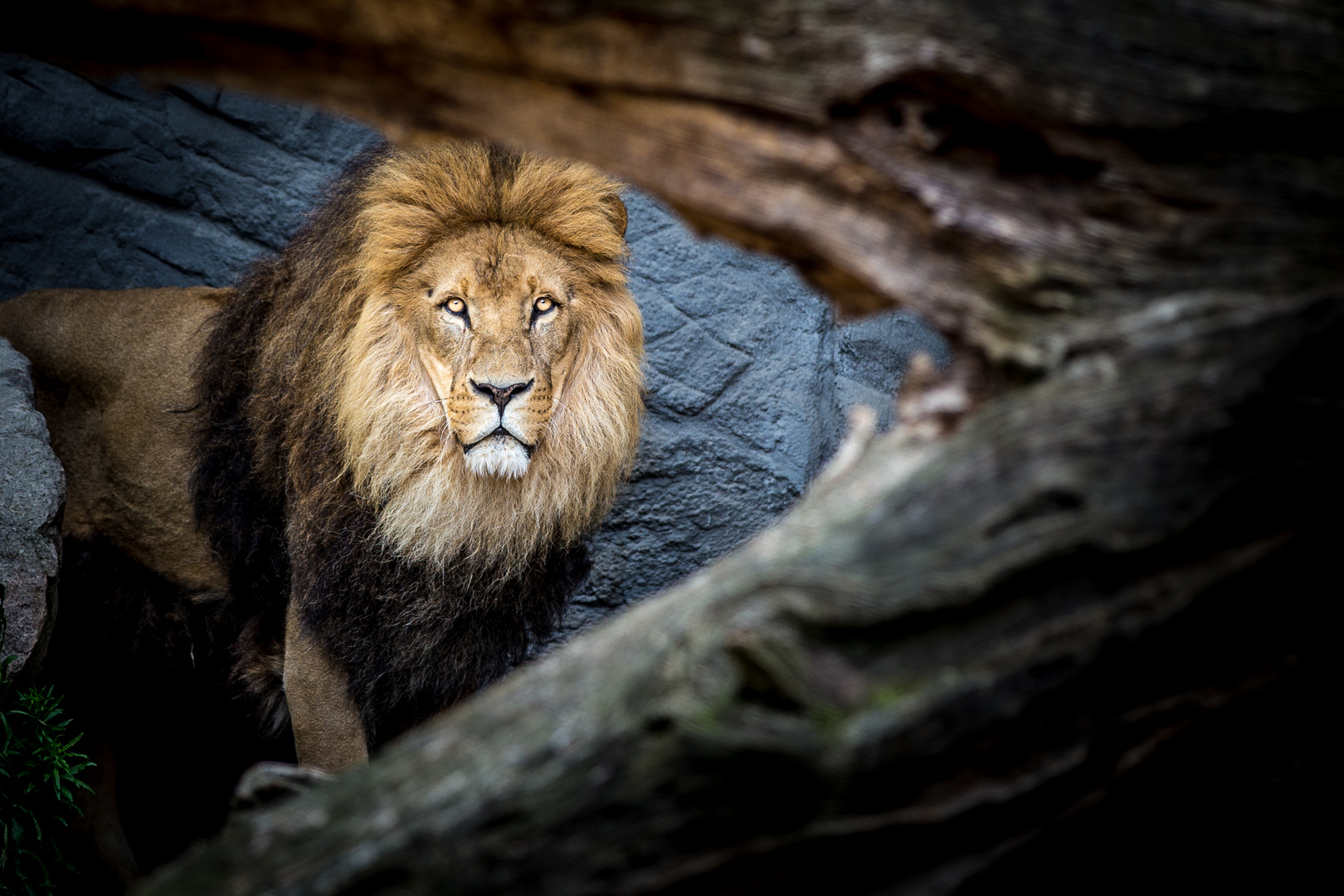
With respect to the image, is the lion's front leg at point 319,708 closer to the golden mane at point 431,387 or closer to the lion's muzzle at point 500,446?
the golden mane at point 431,387

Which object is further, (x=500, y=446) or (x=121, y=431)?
(x=121, y=431)

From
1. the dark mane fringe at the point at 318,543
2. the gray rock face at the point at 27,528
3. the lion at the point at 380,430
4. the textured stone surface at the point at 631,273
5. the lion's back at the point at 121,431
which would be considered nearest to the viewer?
the gray rock face at the point at 27,528

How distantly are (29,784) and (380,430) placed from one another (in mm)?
1355

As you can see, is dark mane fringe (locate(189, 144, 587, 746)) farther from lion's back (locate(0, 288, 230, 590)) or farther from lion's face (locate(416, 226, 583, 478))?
lion's face (locate(416, 226, 583, 478))

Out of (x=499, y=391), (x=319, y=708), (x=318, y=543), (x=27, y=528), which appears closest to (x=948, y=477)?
(x=499, y=391)

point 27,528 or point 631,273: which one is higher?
point 631,273

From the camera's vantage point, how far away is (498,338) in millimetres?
3213

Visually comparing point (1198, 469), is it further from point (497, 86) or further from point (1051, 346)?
point (497, 86)

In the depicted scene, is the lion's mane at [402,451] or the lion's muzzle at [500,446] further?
the lion's mane at [402,451]

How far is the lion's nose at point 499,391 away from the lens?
316 cm

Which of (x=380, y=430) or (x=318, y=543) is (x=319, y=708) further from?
(x=380, y=430)

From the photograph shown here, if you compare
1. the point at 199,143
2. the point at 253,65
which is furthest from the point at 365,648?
the point at 199,143

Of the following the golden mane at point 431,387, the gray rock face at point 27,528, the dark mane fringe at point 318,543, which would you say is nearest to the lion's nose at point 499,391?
the golden mane at point 431,387

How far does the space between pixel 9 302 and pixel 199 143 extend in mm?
1147
